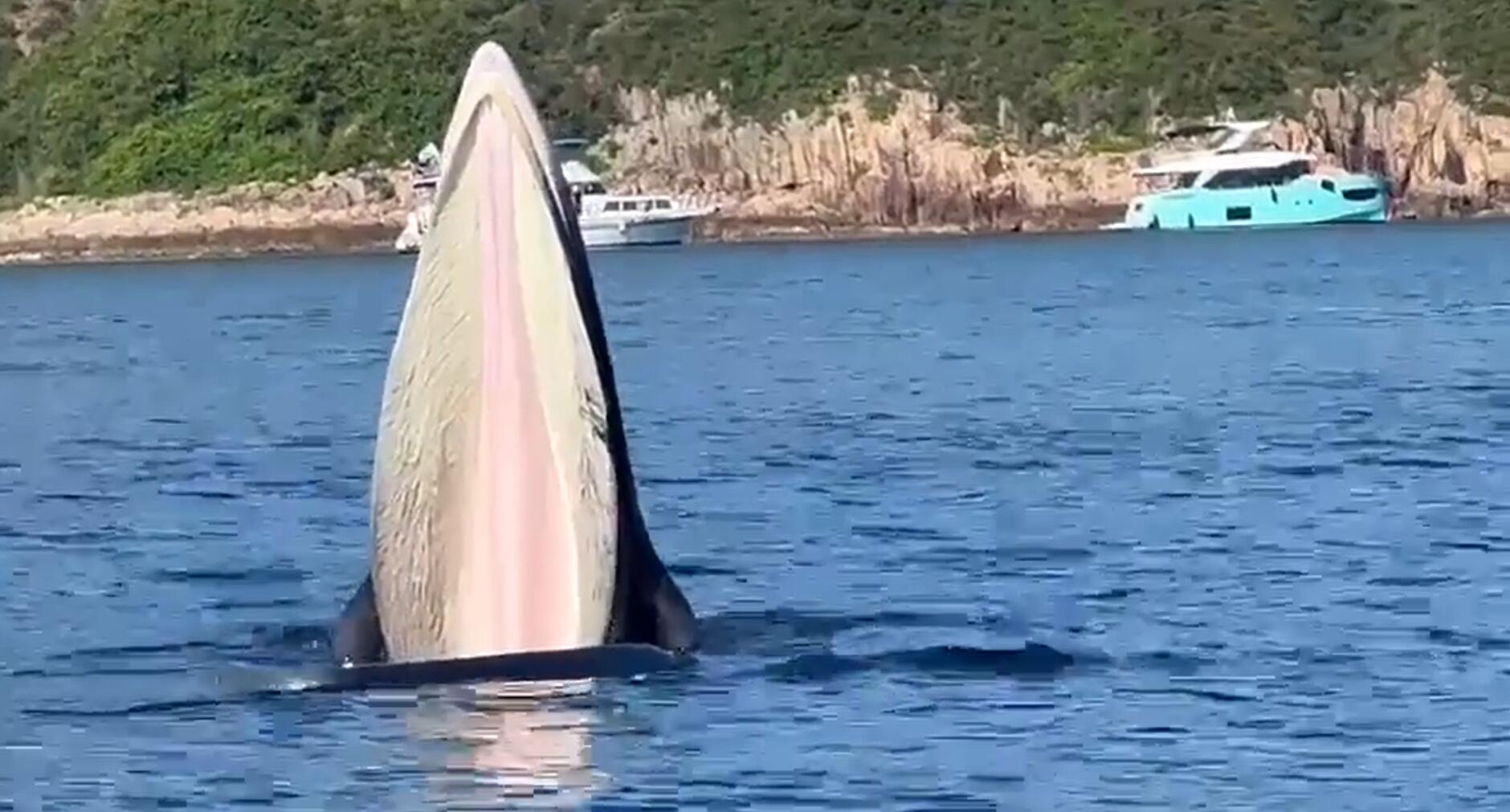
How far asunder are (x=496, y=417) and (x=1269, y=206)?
3934 inches

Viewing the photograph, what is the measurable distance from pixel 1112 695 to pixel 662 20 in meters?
109

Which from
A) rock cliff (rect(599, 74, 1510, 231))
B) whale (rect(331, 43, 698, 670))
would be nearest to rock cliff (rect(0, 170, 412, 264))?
rock cliff (rect(599, 74, 1510, 231))

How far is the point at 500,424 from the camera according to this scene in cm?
1036

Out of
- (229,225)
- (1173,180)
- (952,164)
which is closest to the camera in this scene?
(1173,180)

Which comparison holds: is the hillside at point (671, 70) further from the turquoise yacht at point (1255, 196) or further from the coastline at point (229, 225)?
the turquoise yacht at point (1255, 196)

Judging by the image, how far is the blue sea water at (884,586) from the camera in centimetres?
1468

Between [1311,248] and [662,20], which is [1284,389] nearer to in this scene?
[1311,248]

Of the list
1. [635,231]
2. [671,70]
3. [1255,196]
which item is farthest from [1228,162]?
[671,70]

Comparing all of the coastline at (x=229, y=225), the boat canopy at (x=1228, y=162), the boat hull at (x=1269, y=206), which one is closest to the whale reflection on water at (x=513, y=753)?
the boat hull at (x=1269, y=206)

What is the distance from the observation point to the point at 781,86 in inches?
4633

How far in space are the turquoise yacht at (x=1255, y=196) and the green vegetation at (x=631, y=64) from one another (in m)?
7.24

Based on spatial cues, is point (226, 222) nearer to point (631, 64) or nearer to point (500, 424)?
point (631, 64)

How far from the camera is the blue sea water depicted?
14.7 meters

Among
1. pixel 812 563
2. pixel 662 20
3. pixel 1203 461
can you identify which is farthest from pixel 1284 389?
pixel 662 20
